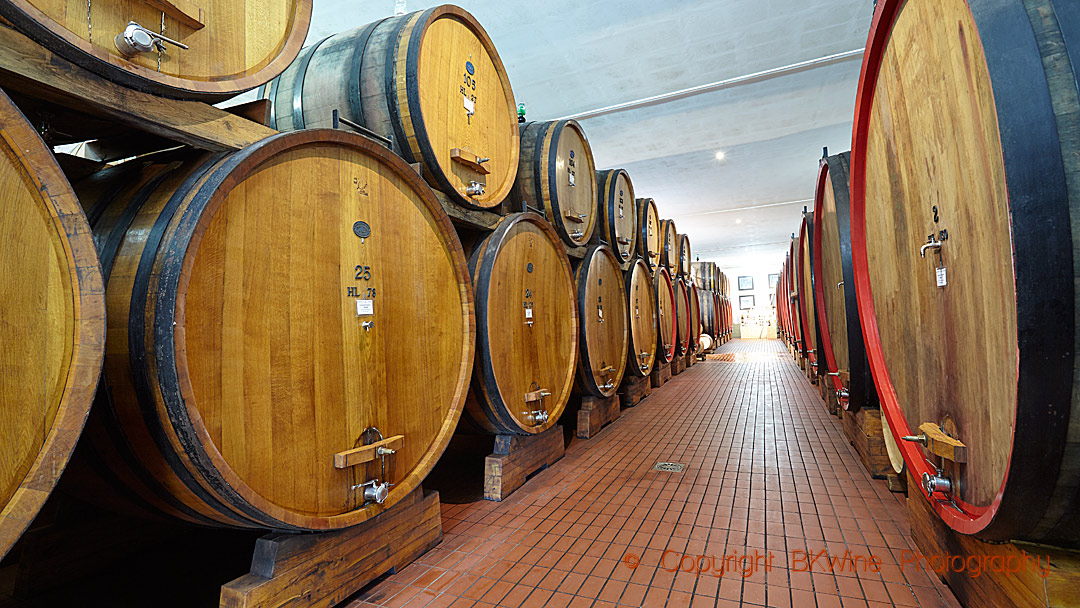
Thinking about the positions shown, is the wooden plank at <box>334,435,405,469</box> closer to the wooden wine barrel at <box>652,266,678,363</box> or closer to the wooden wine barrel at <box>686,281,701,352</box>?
the wooden wine barrel at <box>652,266,678,363</box>

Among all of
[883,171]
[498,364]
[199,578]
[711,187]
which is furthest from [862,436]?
[711,187]

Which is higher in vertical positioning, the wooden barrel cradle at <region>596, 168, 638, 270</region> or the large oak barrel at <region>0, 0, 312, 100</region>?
the wooden barrel cradle at <region>596, 168, 638, 270</region>

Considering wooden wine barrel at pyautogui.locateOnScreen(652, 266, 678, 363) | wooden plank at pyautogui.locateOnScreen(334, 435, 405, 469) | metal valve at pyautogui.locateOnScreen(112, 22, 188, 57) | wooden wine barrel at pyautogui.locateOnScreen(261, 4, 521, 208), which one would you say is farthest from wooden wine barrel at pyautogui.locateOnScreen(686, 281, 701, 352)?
metal valve at pyautogui.locateOnScreen(112, 22, 188, 57)

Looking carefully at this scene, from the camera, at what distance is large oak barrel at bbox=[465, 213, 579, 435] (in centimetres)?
263

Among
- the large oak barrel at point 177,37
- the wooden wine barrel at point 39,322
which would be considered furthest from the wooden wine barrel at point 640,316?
the wooden wine barrel at point 39,322

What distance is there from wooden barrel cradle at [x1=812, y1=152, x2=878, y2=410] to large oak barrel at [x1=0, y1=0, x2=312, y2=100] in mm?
2666

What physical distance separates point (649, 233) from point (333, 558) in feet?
18.9

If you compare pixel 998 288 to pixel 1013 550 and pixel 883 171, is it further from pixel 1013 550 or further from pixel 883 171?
pixel 883 171

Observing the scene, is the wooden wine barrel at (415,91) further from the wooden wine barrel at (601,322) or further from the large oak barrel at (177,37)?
the wooden wine barrel at (601,322)

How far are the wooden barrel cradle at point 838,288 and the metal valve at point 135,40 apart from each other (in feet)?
9.48

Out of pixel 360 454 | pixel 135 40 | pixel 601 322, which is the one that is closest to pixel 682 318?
pixel 601 322

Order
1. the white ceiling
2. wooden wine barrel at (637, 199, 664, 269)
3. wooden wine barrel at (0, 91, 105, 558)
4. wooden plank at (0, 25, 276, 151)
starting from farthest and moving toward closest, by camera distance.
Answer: wooden wine barrel at (637, 199, 664, 269) < the white ceiling < wooden plank at (0, 25, 276, 151) < wooden wine barrel at (0, 91, 105, 558)

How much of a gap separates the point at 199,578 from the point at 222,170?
1635 millimetres

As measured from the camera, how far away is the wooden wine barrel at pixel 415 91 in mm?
2221
